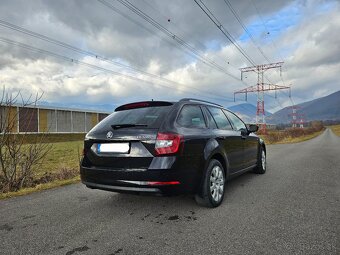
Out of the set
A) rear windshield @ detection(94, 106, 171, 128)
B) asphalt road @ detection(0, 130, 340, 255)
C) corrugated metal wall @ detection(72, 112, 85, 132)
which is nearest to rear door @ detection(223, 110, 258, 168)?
asphalt road @ detection(0, 130, 340, 255)

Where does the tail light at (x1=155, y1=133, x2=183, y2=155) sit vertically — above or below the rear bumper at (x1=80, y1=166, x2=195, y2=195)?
above

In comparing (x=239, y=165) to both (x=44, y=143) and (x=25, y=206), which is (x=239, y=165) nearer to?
(x=25, y=206)

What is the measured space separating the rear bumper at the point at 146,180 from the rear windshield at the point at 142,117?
0.64 meters

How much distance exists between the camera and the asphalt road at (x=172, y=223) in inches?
111

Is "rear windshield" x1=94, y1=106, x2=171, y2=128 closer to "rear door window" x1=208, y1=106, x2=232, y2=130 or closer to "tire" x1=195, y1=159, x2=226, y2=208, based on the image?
"tire" x1=195, y1=159, x2=226, y2=208

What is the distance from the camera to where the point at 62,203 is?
4469 millimetres

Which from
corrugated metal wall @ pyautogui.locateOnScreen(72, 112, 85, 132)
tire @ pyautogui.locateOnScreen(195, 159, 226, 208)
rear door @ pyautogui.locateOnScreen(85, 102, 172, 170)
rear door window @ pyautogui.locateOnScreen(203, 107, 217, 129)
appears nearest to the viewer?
rear door @ pyautogui.locateOnScreen(85, 102, 172, 170)

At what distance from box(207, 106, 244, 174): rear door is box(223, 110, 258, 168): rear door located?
0.69 ft

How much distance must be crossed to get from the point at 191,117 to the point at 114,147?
1.23 meters

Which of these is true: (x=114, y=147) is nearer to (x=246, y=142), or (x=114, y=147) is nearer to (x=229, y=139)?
(x=229, y=139)

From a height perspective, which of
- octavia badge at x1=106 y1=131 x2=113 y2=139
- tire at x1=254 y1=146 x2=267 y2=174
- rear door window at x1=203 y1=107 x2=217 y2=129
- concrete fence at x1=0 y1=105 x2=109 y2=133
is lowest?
tire at x1=254 y1=146 x2=267 y2=174

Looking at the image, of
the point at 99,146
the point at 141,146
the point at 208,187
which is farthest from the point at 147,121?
the point at 208,187

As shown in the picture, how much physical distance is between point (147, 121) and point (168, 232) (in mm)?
1455

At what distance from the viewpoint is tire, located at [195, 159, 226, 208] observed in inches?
154
